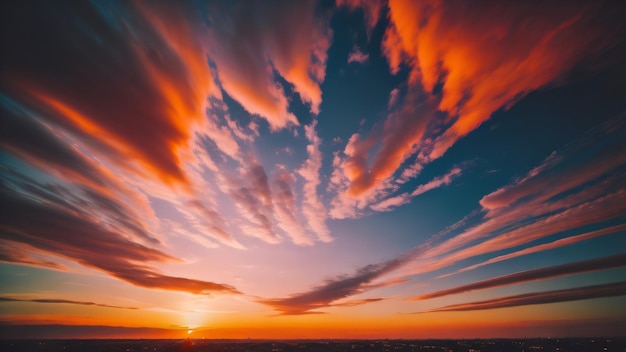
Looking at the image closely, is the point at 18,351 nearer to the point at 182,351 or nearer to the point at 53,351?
the point at 53,351

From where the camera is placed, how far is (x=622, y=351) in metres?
95.6

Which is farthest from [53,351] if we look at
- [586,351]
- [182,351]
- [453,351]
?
[586,351]

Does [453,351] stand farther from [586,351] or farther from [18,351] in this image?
[18,351]

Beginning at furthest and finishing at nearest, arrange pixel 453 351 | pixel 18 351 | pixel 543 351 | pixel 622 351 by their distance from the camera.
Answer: pixel 453 351
pixel 543 351
pixel 18 351
pixel 622 351

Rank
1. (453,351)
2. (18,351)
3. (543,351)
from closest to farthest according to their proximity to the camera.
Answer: (18,351) < (543,351) < (453,351)

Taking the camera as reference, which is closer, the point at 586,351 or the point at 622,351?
the point at 622,351

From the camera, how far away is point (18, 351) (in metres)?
107

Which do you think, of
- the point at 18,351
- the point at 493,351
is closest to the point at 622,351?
the point at 493,351

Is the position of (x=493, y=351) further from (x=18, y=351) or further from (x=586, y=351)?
(x=18, y=351)

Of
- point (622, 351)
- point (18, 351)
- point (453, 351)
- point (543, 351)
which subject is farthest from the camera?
point (453, 351)

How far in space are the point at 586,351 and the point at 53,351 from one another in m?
241

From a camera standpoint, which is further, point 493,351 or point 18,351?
point 493,351

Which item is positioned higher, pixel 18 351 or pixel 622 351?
pixel 622 351

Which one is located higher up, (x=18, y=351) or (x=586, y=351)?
(x=586, y=351)
